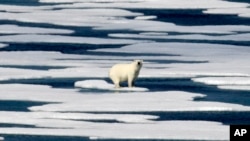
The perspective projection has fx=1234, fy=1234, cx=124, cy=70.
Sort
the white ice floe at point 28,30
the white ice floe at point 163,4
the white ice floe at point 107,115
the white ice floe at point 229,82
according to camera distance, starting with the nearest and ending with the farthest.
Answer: the white ice floe at point 107,115 → the white ice floe at point 229,82 → the white ice floe at point 28,30 → the white ice floe at point 163,4

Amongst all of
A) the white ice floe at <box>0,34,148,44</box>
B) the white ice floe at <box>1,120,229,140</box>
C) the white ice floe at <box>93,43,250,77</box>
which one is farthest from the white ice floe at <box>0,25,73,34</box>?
the white ice floe at <box>1,120,229,140</box>

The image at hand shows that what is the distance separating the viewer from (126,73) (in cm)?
1121

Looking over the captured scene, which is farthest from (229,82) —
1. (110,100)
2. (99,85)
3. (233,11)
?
(233,11)

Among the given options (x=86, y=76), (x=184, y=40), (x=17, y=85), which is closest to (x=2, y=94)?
(x=17, y=85)

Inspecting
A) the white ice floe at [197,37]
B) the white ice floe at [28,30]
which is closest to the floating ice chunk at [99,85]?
the white ice floe at [197,37]

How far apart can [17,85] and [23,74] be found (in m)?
0.93

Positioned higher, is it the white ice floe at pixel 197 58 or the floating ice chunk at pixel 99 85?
the floating ice chunk at pixel 99 85

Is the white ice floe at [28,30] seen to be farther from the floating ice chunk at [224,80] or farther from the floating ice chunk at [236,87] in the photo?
the floating ice chunk at [236,87]

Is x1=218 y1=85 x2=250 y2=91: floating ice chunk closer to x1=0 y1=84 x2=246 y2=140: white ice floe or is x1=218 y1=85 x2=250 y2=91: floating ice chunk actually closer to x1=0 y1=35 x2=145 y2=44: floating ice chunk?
x1=0 y1=84 x2=246 y2=140: white ice floe

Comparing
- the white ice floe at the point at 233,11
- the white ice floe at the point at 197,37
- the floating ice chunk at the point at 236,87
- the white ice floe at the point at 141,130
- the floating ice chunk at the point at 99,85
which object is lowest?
the white ice floe at the point at 233,11

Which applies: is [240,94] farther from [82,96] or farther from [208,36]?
[208,36]

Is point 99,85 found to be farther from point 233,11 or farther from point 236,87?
point 233,11

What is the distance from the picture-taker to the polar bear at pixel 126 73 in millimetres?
11148

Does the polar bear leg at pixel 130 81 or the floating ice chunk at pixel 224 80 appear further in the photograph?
the floating ice chunk at pixel 224 80
